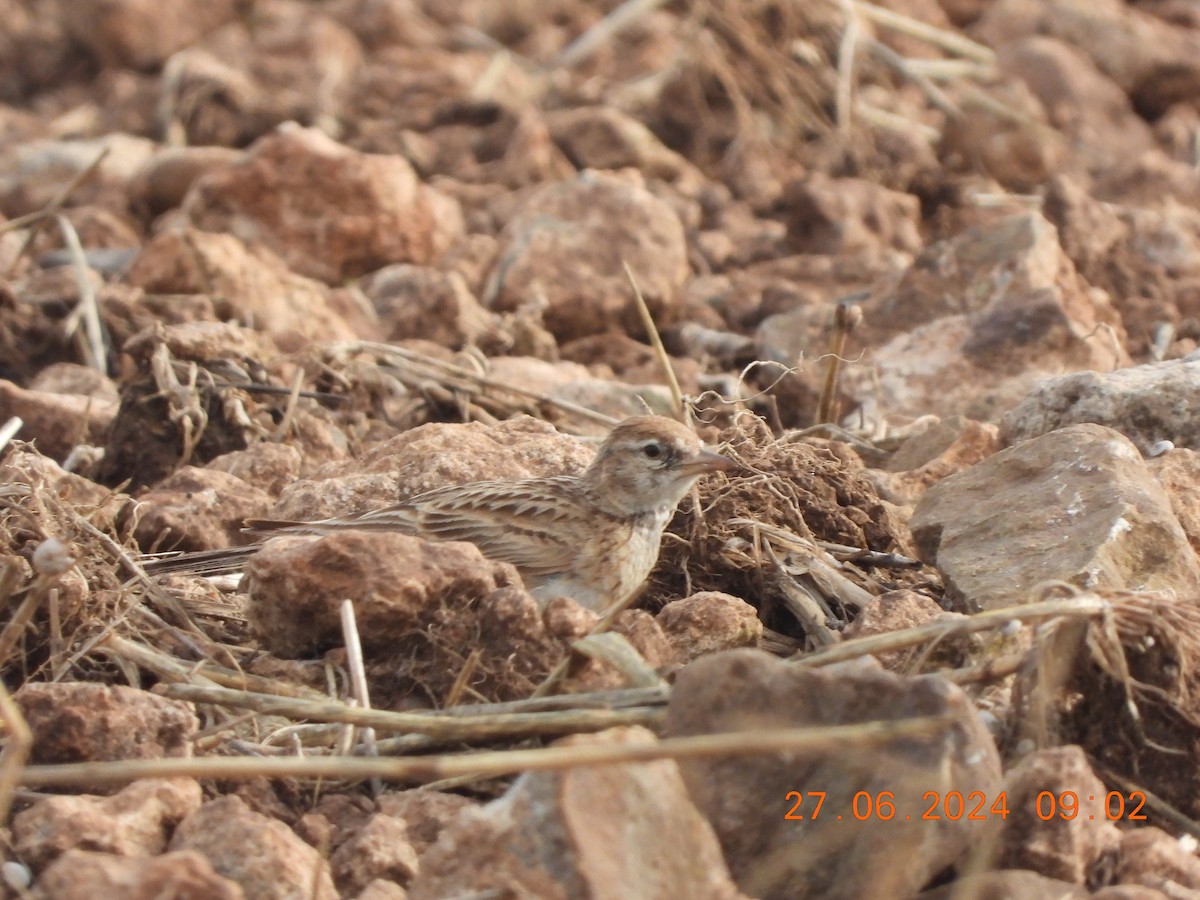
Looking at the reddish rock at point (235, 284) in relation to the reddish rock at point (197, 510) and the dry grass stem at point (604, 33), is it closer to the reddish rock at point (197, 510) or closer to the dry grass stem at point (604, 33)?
the reddish rock at point (197, 510)

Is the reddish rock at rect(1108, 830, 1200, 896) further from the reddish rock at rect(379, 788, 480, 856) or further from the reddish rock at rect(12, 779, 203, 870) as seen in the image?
the reddish rock at rect(12, 779, 203, 870)

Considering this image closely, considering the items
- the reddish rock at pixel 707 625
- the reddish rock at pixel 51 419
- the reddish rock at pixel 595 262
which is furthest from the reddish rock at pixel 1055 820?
the reddish rock at pixel 595 262

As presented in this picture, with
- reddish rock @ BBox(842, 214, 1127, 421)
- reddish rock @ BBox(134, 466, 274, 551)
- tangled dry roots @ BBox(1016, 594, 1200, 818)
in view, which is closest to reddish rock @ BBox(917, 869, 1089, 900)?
tangled dry roots @ BBox(1016, 594, 1200, 818)

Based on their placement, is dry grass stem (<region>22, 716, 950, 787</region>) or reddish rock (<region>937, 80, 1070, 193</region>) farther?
reddish rock (<region>937, 80, 1070, 193</region>)

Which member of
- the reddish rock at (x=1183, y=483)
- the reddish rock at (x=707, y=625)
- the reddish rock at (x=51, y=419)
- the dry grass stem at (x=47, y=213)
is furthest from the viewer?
the dry grass stem at (x=47, y=213)

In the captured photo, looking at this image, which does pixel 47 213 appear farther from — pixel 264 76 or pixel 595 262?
pixel 264 76

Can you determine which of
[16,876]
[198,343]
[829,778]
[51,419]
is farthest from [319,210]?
[829,778]

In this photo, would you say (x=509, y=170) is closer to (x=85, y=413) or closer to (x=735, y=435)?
(x=85, y=413)

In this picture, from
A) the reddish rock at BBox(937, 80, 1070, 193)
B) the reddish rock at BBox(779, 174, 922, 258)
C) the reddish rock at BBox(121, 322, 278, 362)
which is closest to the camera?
the reddish rock at BBox(121, 322, 278, 362)
